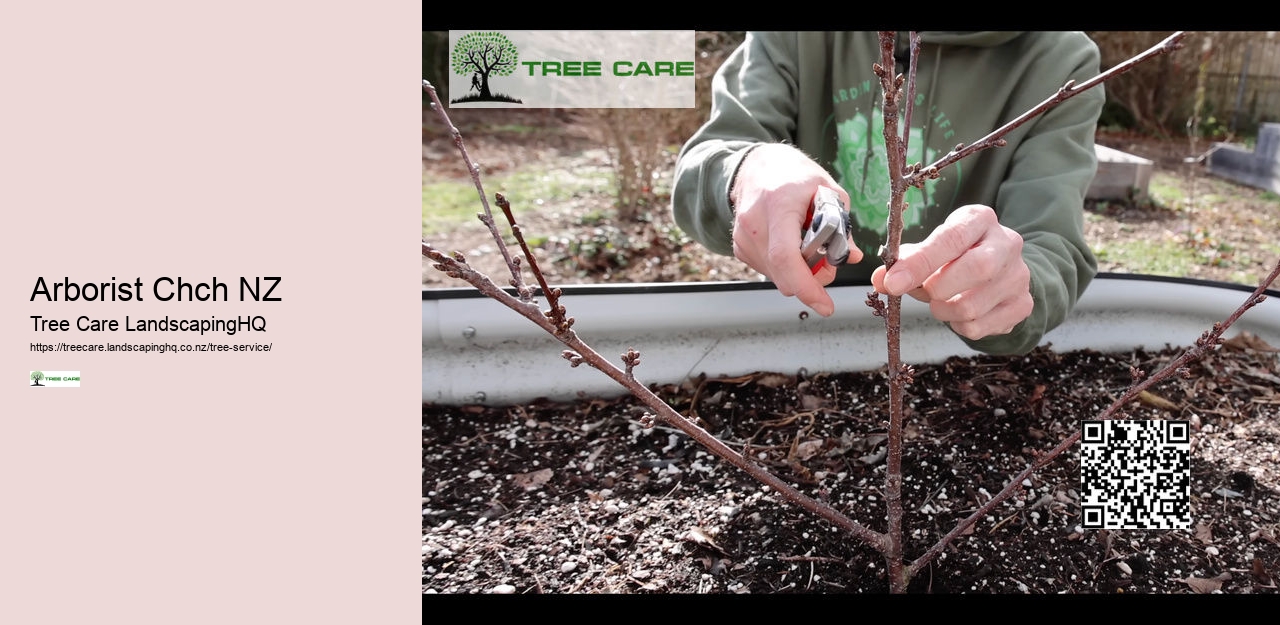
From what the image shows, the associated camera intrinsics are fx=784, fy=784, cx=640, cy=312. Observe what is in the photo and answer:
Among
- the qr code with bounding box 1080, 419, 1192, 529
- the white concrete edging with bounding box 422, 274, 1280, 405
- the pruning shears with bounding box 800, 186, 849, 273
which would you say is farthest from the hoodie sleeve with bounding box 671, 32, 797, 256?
the qr code with bounding box 1080, 419, 1192, 529

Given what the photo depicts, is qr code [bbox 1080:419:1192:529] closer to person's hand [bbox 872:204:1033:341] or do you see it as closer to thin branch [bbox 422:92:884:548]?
person's hand [bbox 872:204:1033:341]

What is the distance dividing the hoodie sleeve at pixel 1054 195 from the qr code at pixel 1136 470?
0.77ft

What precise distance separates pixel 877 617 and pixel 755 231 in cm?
47

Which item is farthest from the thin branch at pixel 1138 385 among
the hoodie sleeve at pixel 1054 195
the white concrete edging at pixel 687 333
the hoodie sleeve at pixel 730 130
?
the hoodie sleeve at pixel 730 130

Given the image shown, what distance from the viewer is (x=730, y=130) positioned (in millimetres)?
1598

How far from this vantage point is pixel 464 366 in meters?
1.38

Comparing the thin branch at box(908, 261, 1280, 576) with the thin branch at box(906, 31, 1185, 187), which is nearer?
the thin branch at box(906, 31, 1185, 187)

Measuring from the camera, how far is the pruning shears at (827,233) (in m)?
0.77

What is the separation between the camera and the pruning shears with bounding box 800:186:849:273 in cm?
77

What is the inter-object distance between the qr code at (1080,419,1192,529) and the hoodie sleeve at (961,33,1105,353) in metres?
0.23

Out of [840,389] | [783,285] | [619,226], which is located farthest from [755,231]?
[619,226]

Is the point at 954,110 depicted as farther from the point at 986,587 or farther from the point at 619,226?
the point at 619,226
